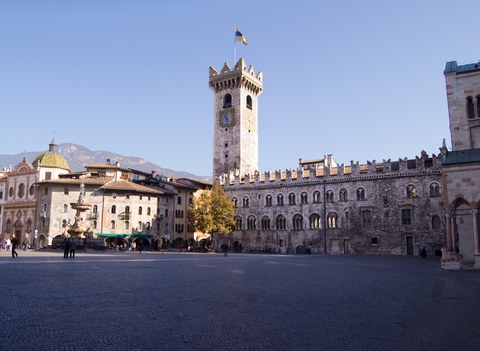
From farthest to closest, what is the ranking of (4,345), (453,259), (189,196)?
(189,196), (453,259), (4,345)

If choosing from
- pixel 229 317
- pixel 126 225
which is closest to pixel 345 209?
pixel 126 225

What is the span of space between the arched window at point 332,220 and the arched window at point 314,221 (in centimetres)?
145

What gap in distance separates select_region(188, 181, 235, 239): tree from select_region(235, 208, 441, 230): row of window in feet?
13.2

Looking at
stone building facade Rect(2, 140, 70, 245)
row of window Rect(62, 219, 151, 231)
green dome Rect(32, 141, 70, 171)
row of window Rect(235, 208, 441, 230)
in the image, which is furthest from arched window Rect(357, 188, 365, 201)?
green dome Rect(32, 141, 70, 171)

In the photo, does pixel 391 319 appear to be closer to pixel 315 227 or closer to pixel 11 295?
pixel 11 295

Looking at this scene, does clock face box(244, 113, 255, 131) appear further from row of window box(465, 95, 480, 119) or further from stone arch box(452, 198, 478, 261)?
stone arch box(452, 198, 478, 261)

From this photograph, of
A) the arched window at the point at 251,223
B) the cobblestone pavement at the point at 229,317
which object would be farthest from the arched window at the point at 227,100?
the cobblestone pavement at the point at 229,317

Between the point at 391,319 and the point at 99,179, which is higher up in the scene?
the point at 99,179

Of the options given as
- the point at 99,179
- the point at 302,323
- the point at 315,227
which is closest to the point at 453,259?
the point at 302,323

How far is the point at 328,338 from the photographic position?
6.91m

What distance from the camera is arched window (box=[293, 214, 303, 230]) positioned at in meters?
61.9

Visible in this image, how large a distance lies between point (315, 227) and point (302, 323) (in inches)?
2104

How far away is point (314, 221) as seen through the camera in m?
60.8

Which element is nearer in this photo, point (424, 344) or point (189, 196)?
point (424, 344)
